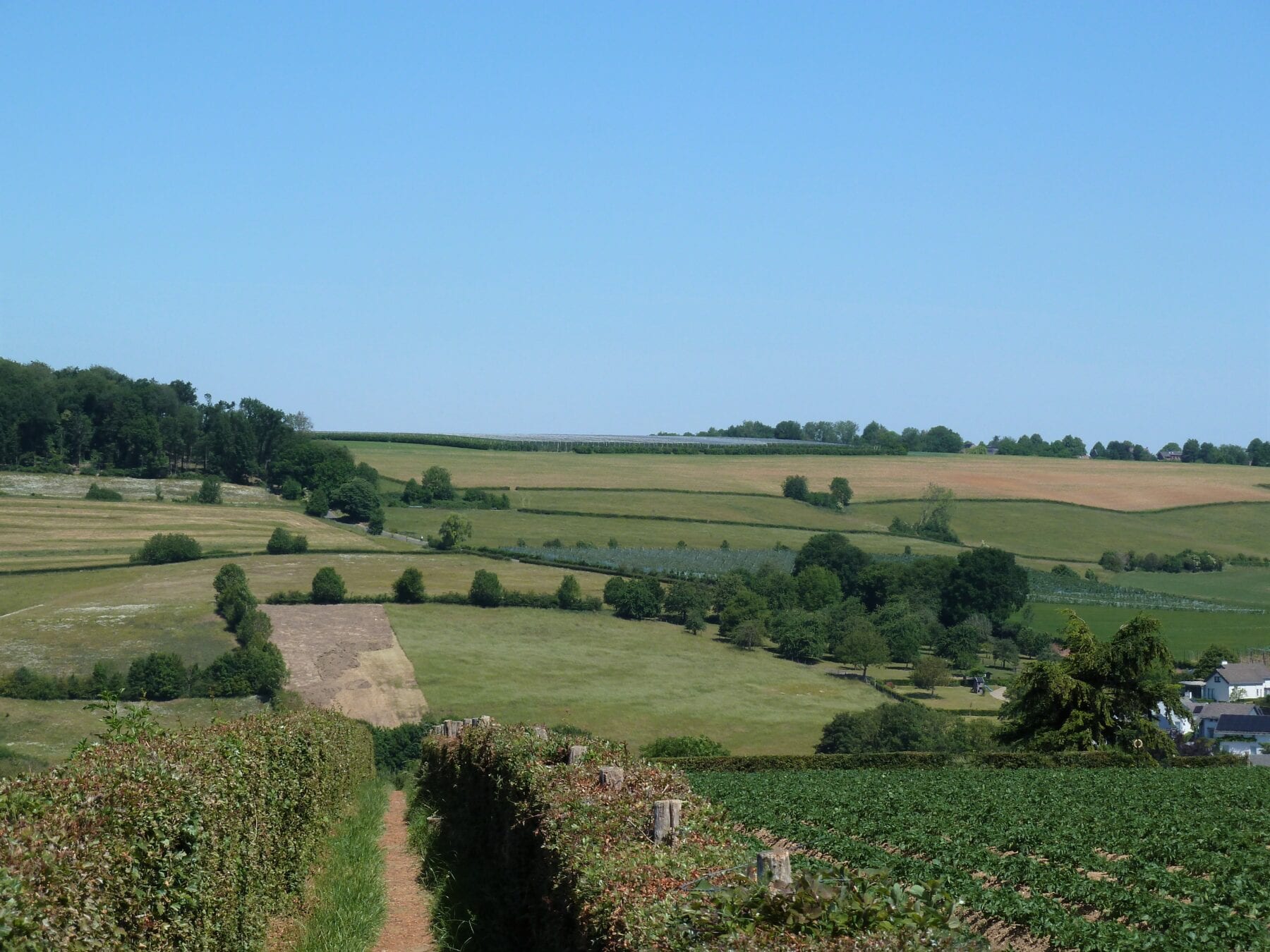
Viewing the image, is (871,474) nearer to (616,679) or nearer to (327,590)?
(616,679)

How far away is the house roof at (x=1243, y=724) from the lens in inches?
2566

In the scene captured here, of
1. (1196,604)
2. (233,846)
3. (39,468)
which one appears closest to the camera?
(233,846)

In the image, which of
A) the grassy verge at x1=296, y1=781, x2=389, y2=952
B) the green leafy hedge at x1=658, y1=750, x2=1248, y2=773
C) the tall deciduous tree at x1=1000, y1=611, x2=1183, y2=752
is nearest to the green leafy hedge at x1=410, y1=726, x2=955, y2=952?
the grassy verge at x1=296, y1=781, x2=389, y2=952

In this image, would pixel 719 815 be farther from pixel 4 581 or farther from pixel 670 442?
pixel 670 442

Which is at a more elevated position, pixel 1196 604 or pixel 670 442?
pixel 670 442

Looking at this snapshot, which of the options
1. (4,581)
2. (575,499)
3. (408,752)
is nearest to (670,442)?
(575,499)

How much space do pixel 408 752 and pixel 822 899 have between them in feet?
152

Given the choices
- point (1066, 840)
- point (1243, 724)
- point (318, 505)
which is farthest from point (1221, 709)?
point (318, 505)

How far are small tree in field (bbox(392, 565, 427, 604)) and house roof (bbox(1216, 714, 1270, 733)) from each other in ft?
160

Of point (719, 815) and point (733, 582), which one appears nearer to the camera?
point (719, 815)

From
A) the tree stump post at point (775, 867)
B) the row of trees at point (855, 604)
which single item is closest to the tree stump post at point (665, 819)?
the tree stump post at point (775, 867)

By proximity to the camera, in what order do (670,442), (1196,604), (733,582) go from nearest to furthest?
(733,582) → (1196,604) → (670,442)

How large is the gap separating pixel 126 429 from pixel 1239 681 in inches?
3751

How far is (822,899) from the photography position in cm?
550
